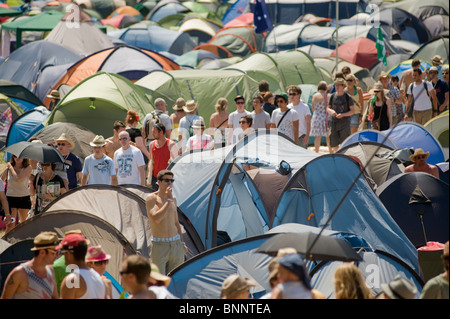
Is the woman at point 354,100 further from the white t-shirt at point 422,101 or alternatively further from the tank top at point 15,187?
the tank top at point 15,187

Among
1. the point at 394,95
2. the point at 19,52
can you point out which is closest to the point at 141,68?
the point at 19,52

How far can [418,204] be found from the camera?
29.8 ft

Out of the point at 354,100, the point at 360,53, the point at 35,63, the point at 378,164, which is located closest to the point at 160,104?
the point at 378,164

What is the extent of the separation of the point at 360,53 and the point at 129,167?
16.2m

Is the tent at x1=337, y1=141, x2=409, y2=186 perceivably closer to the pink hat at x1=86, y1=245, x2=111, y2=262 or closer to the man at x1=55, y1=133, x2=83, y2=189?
the man at x1=55, y1=133, x2=83, y2=189

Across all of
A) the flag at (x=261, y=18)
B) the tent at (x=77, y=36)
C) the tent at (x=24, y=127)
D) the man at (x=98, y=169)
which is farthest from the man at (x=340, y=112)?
the tent at (x=77, y=36)

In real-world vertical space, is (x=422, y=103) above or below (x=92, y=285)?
below

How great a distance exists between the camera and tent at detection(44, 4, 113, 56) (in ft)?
77.1

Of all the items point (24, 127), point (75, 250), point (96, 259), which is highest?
point (75, 250)

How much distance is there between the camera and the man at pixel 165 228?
24.7 ft

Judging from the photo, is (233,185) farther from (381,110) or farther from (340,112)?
(381,110)

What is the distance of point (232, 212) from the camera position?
30.5 feet

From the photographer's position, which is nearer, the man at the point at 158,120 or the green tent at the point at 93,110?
the man at the point at 158,120
